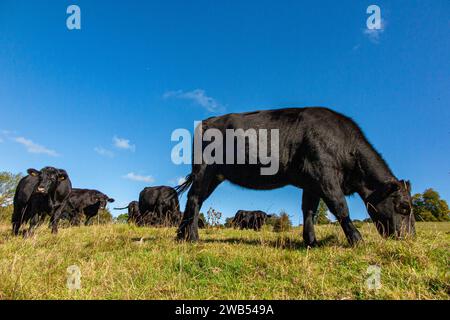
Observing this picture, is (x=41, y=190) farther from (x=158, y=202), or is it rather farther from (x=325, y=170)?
(x=325, y=170)

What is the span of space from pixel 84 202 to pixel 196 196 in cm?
1997

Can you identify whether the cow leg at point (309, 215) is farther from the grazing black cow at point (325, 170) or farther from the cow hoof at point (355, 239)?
the cow hoof at point (355, 239)

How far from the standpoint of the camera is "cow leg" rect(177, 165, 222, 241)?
7.05m

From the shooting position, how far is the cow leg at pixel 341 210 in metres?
5.44

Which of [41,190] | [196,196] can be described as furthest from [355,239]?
[41,190]

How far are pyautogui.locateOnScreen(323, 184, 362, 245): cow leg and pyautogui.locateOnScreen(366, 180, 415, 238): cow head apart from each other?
0.83 m

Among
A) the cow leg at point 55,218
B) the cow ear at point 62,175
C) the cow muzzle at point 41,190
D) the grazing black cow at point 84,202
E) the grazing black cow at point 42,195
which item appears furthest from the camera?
the grazing black cow at point 84,202

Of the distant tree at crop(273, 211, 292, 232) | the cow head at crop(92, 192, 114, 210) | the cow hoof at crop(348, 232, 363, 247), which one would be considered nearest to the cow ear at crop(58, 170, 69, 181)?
the distant tree at crop(273, 211, 292, 232)

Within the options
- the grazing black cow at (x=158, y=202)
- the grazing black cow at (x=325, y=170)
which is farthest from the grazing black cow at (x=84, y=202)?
the grazing black cow at (x=325, y=170)

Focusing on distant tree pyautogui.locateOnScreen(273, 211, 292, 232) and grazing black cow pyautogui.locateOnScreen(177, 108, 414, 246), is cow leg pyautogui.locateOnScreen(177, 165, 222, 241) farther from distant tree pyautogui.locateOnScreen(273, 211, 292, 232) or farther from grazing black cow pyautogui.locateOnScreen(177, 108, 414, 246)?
distant tree pyautogui.locateOnScreen(273, 211, 292, 232)

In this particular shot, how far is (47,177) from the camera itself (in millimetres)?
11594
